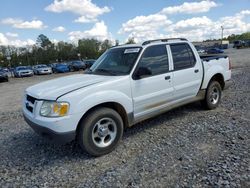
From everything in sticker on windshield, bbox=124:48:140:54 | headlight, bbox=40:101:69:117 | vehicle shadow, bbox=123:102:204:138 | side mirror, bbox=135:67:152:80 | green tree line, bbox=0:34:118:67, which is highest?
green tree line, bbox=0:34:118:67

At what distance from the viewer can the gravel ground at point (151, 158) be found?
10.1 ft

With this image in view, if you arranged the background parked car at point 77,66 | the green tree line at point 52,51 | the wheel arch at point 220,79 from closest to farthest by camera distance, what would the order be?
the wheel arch at point 220,79, the background parked car at point 77,66, the green tree line at point 52,51

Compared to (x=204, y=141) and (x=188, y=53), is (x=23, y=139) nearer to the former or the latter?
(x=204, y=141)

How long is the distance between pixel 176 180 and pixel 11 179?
241 cm

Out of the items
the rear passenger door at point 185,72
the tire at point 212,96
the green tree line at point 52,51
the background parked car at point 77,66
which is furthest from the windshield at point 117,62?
the green tree line at point 52,51

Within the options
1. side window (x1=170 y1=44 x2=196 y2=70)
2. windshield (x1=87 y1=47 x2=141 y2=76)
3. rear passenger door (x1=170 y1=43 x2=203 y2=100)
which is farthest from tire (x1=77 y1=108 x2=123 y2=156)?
side window (x1=170 y1=44 x2=196 y2=70)

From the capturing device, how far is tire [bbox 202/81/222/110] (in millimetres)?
5723

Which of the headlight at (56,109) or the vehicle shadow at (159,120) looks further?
the vehicle shadow at (159,120)

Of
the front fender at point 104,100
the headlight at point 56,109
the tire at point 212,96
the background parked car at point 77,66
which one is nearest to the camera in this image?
the headlight at point 56,109

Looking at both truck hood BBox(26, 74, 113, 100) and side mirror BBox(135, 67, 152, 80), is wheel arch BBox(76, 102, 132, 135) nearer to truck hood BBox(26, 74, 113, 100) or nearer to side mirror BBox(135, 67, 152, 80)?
truck hood BBox(26, 74, 113, 100)

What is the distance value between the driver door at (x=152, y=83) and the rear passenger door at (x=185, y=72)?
0.21 m

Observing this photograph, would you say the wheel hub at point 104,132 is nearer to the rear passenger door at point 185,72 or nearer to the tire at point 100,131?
the tire at point 100,131

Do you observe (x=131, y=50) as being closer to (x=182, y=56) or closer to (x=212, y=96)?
(x=182, y=56)

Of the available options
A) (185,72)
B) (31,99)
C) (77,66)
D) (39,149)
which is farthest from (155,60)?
(77,66)
